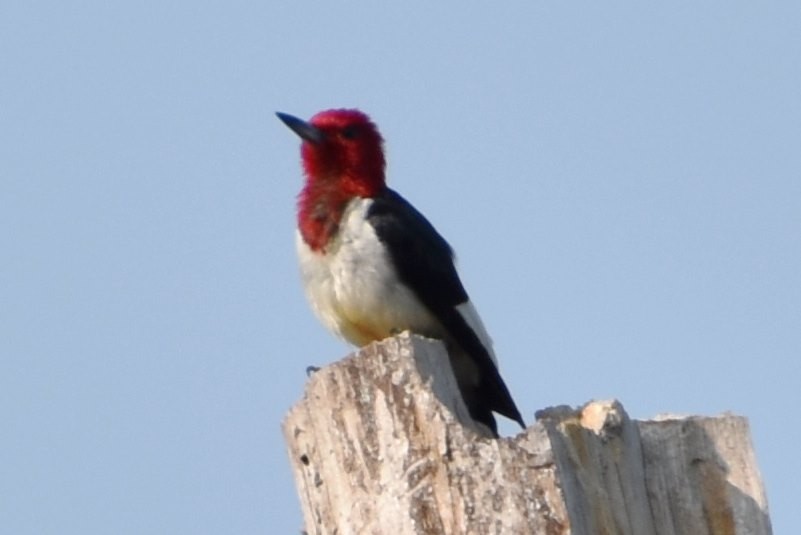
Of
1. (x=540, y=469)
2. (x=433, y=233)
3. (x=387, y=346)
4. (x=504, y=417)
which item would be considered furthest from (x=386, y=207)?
(x=540, y=469)

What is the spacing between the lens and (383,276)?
732 centimetres

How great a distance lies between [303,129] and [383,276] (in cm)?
118

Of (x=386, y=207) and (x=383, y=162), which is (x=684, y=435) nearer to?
(x=386, y=207)

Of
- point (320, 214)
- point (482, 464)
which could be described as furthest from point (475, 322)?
point (482, 464)

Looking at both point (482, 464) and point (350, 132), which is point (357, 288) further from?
point (482, 464)

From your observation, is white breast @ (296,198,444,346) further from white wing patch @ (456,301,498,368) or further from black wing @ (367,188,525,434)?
white wing patch @ (456,301,498,368)

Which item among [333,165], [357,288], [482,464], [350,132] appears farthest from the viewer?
[350,132]

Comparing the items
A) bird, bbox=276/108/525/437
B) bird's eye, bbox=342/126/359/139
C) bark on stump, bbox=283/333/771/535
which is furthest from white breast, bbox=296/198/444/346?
bark on stump, bbox=283/333/771/535

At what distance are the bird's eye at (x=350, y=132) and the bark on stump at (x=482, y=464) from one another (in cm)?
319

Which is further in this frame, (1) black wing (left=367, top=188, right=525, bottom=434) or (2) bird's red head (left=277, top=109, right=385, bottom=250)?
(2) bird's red head (left=277, top=109, right=385, bottom=250)

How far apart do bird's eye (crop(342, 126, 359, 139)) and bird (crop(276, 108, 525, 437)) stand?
23cm

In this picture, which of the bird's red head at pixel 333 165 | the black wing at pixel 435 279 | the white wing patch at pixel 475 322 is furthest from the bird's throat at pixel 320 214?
the white wing patch at pixel 475 322

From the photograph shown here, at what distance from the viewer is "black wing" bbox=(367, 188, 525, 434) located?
7.30 meters

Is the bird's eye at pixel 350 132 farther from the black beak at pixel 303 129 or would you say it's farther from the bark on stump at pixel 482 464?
the bark on stump at pixel 482 464
